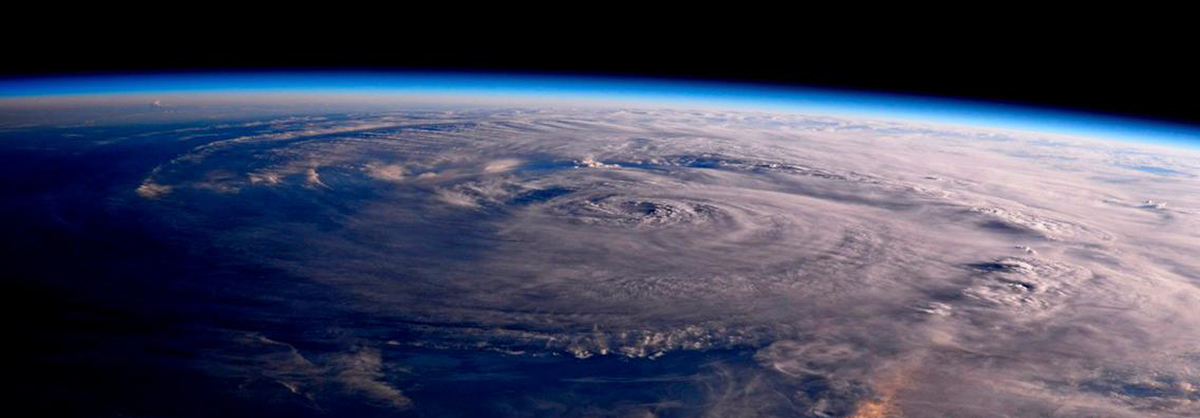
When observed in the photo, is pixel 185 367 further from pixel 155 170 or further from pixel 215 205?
pixel 155 170

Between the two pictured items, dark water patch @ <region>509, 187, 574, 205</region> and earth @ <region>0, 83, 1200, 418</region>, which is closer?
earth @ <region>0, 83, 1200, 418</region>

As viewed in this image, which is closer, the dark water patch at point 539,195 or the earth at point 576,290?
the earth at point 576,290

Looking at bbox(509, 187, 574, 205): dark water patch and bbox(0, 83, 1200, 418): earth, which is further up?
bbox(509, 187, 574, 205): dark water patch

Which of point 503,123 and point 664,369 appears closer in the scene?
point 664,369

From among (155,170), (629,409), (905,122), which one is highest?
(905,122)

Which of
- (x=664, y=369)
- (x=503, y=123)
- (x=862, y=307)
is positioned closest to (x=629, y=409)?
(x=664, y=369)

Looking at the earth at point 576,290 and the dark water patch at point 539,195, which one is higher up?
the dark water patch at point 539,195

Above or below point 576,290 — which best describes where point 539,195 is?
above

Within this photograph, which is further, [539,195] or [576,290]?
[539,195]
